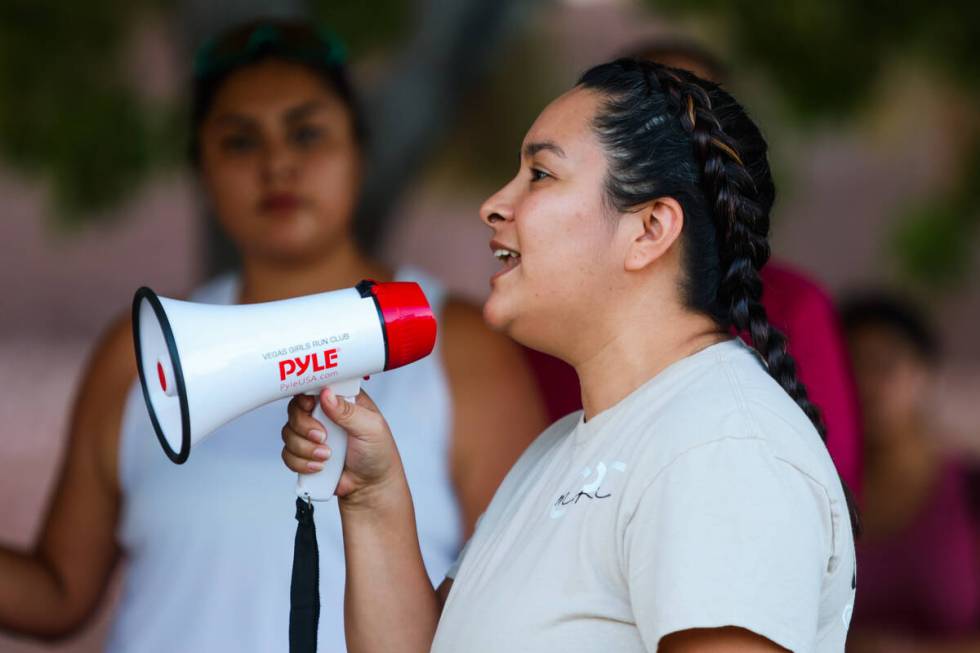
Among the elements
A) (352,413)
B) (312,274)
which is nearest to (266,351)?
(352,413)

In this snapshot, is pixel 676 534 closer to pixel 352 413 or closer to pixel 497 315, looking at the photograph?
pixel 497 315

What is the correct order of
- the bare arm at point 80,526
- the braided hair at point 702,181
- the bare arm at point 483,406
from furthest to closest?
1. the bare arm at point 80,526
2. the bare arm at point 483,406
3. the braided hair at point 702,181

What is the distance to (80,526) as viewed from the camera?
2.60 meters

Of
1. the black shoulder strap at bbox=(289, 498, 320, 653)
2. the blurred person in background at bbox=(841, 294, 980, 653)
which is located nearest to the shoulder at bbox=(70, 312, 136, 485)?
the black shoulder strap at bbox=(289, 498, 320, 653)

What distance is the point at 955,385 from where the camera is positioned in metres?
6.51

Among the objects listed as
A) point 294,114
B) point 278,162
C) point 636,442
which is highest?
point 294,114

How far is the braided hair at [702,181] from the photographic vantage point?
1.61 m

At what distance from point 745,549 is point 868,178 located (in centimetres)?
535

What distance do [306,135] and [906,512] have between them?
77.4 inches

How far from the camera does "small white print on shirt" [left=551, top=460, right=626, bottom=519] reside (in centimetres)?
149

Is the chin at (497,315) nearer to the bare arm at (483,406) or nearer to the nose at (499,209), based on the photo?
the nose at (499,209)

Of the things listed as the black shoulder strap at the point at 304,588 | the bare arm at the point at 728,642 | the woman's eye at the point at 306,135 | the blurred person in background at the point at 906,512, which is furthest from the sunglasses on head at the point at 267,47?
the blurred person in background at the point at 906,512

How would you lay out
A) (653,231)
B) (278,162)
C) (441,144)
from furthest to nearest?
(441,144) → (278,162) → (653,231)

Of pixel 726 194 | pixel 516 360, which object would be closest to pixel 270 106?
pixel 516 360
